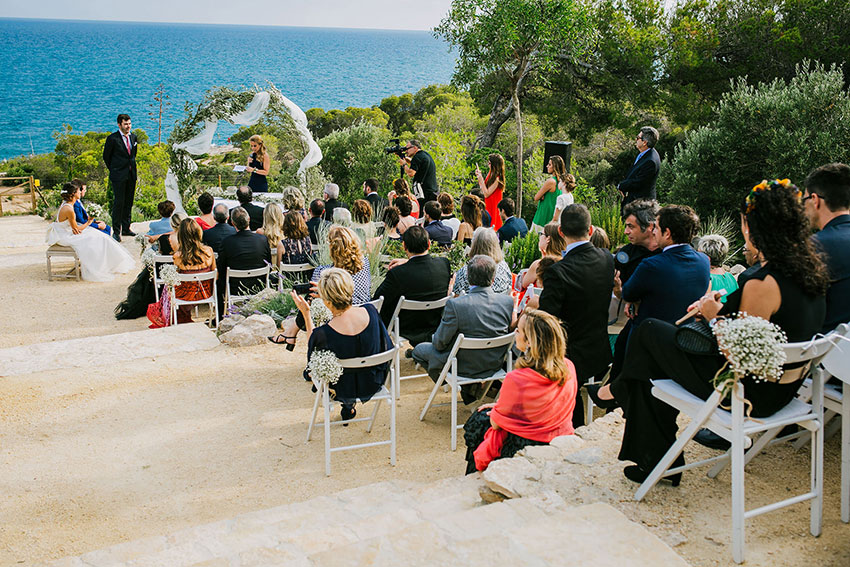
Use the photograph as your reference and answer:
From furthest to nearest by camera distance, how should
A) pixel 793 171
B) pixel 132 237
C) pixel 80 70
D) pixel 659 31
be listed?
pixel 80 70, pixel 659 31, pixel 132 237, pixel 793 171

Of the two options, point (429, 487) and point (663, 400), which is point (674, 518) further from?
point (429, 487)

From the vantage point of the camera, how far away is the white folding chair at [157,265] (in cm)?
794

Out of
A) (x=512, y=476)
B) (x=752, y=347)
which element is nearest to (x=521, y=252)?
(x=512, y=476)

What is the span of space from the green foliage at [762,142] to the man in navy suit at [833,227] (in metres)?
6.13

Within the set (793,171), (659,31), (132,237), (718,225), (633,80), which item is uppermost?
(659,31)

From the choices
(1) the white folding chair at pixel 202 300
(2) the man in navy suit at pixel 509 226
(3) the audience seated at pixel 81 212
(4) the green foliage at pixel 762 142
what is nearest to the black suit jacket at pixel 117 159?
(3) the audience seated at pixel 81 212

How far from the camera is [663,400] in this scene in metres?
3.06

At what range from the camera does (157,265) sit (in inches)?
335

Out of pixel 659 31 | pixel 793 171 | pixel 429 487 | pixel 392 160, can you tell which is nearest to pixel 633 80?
pixel 659 31

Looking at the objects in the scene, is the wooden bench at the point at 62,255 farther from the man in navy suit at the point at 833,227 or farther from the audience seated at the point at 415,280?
the man in navy suit at the point at 833,227

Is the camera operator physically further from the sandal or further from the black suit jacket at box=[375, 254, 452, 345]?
the black suit jacket at box=[375, 254, 452, 345]

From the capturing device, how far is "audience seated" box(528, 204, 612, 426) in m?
4.30

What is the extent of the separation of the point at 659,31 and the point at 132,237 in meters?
12.8

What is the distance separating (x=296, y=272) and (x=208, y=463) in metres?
3.38
